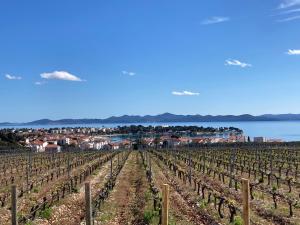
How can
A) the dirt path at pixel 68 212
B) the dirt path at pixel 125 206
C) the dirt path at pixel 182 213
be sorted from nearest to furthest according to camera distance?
the dirt path at pixel 182 213 → the dirt path at pixel 68 212 → the dirt path at pixel 125 206

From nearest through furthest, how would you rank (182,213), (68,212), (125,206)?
(182,213)
(68,212)
(125,206)

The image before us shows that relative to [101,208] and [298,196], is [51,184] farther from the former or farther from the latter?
[298,196]

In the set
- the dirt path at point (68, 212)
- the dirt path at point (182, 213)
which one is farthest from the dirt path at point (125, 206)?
the dirt path at point (182, 213)

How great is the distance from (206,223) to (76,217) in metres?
4.21

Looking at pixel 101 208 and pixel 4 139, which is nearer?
pixel 101 208

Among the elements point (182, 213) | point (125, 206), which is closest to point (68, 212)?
point (125, 206)

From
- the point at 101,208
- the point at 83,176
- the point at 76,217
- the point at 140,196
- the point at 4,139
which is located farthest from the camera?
the point at 4,139

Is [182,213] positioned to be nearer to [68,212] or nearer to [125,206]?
[125,206]

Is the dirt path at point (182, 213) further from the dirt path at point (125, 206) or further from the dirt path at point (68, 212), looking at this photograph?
the dirt path at point (68, 212)

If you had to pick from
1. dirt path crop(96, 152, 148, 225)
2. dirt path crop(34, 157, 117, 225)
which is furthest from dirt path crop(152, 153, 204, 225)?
dirt path crop(34, 157, 117, 225)

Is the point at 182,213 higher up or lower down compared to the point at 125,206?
higher up

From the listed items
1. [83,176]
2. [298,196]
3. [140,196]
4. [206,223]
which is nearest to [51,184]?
[83,176]

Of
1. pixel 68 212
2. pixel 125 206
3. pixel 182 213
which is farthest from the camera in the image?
pixel 125 206

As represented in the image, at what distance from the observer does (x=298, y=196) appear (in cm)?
2061
